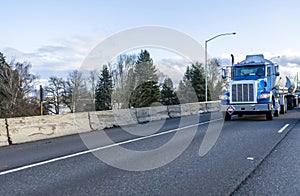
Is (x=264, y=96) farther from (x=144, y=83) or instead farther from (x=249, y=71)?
(x=144, y=83)

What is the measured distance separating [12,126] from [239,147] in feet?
22.8

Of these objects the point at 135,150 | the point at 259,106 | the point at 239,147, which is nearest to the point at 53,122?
the point at 135,150

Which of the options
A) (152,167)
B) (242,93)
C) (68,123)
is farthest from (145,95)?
(152,167)

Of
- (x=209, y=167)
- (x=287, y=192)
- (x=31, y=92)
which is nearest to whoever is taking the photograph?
(x=287, y=192)

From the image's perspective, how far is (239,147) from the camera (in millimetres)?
9164

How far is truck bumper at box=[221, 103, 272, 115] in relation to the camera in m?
17.9

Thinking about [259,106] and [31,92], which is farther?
[31,92]

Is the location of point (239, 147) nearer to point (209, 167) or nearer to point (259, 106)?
point (209, 167)

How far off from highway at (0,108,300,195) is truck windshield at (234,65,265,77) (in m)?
8.88

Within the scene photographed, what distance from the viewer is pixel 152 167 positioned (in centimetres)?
689

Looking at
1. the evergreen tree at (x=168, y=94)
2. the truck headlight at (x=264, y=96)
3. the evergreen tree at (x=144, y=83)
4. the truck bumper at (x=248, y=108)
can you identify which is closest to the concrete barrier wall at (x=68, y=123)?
the truck bumper at (x=248, y=108)

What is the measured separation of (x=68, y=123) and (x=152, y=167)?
6.93 meters

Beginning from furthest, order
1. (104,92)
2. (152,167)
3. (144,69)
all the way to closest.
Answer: (144,69), (104,92), (152,167)

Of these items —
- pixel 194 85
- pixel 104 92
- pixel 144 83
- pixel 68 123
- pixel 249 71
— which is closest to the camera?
pixel 68 123
